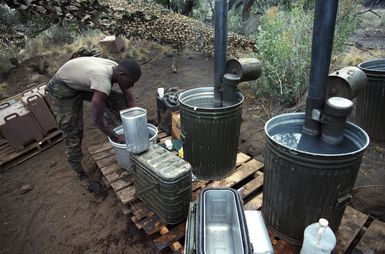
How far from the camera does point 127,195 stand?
3.16 metres

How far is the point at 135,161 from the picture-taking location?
9.46 ft

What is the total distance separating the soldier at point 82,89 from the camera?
3.13 metres

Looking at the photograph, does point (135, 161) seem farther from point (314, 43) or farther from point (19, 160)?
point (19, 160)

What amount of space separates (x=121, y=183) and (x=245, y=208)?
58.6 inches

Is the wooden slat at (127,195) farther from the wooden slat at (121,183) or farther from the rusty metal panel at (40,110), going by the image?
the rusty metal panel at (40,110)

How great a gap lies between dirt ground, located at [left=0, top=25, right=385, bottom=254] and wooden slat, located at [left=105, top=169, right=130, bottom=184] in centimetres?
34

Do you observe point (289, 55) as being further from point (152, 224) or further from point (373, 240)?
point (152, 224)

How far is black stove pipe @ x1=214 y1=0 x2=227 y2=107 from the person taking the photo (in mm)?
2918

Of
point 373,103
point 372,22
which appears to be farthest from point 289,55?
point 372,22

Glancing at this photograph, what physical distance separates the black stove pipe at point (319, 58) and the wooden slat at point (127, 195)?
1964 mm

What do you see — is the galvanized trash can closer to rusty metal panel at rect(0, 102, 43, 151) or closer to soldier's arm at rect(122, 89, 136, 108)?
soldier's arm at rect(122, 89, 136, 108)

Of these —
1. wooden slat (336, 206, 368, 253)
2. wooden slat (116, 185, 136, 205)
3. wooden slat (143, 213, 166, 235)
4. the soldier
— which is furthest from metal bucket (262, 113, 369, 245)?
the soldier

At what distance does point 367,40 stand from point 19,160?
41.1 ft

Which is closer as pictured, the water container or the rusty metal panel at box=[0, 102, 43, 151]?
the water container
